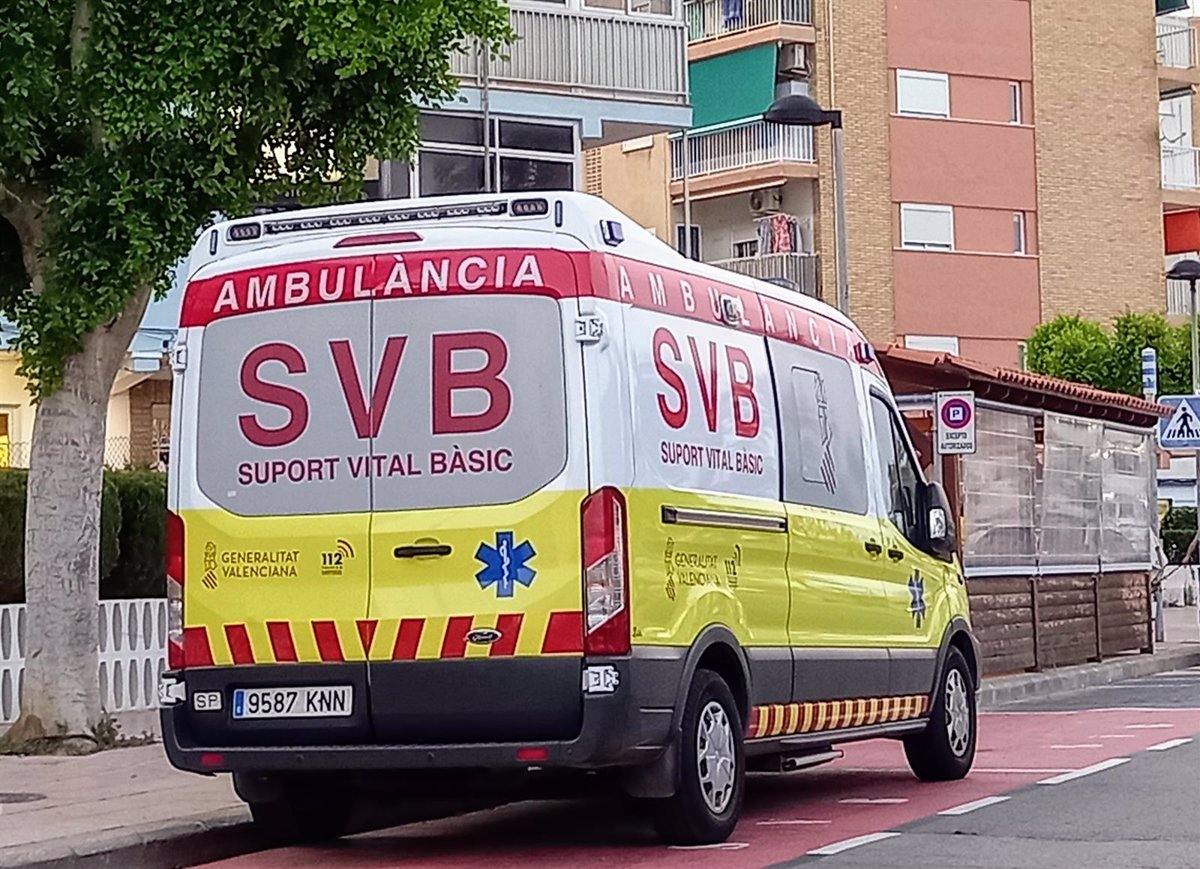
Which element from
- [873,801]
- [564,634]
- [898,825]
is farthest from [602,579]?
[873,801]

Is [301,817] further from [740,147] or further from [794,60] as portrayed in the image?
[794,60]

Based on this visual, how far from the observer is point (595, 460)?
969 cm

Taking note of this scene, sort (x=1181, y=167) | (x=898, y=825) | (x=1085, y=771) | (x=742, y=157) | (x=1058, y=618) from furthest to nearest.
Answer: (x=1181, y=167), (x=742, y=157), (x=1058, y=618), (x=1085, y=771), (x=898, y=825)

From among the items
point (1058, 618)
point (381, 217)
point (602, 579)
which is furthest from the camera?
point (1058, 618)

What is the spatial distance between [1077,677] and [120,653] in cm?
1082

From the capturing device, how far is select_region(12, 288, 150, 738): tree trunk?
48.9ft

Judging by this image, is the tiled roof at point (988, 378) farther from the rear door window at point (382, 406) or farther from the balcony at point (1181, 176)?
the balcony at point (1181, 176)

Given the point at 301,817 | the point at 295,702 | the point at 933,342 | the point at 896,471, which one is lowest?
the point at 301,817

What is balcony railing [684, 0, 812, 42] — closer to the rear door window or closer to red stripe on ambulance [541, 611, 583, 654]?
the rear door window

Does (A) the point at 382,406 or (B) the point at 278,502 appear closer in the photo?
(A) the point at 382,406

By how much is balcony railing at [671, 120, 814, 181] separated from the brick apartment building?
4cm

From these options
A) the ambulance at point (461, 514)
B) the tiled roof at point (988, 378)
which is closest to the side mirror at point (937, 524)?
the ambulance at point (461, 514)

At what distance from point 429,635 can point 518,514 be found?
0.65 metres

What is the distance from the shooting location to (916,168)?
50969mm
